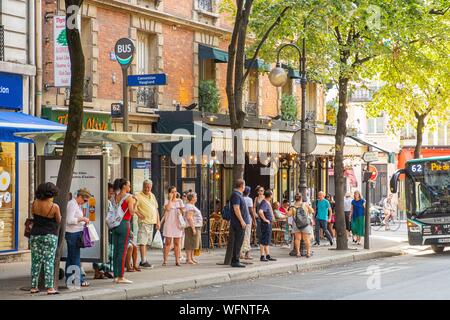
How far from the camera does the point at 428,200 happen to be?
80.0ft

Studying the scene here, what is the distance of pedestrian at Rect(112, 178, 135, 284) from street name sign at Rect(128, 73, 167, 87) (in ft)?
11.7

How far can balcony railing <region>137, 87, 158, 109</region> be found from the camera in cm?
2388

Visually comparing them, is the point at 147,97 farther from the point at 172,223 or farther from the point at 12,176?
the point at 172,223

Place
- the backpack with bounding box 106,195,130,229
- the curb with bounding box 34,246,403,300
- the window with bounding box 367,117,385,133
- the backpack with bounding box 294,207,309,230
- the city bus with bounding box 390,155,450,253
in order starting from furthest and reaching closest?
the window with bounding box 367,117,385,133 → the city bus with bounding box 390,155,450,253 → the backpack with bounding box 294,207,309,230 → the backpack with bounding box 106,195,130,229 → the curb with bounding box 34,246,403,300

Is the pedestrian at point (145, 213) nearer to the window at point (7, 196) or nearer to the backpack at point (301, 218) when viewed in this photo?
the window at point (7, 196)

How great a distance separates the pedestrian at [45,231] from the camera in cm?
1312

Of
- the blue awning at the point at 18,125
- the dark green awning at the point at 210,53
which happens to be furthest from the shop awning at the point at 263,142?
the blue awning at the point at 18,125

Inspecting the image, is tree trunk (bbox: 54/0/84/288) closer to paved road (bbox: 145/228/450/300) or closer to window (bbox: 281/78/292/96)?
paved road (bbox: 145/228/450/300)

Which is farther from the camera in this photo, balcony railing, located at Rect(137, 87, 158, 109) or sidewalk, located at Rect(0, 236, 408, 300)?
balcony railing, located at Rect(137, 87, 158, 109)

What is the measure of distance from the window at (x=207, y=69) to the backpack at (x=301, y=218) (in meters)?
7.31

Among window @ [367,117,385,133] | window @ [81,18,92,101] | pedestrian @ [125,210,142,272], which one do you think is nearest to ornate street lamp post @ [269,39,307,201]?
window @ [81,18,92,101]

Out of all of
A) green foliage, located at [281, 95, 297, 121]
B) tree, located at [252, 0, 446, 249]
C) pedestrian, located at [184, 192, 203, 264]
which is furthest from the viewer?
green foliage, located at [281, 95, 297, 121]

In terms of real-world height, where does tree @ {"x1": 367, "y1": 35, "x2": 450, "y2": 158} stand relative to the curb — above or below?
above

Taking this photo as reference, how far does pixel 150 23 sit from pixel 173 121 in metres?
2.96
